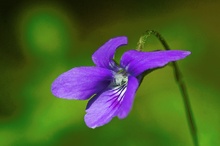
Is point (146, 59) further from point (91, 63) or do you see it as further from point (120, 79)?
point (91, 63)

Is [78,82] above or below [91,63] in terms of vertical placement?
below

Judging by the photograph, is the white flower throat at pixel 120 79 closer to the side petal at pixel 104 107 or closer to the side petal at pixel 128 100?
the side petal at pixel 104 107

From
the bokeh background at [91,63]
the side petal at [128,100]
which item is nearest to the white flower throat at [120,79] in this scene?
the side petal at [128,100]

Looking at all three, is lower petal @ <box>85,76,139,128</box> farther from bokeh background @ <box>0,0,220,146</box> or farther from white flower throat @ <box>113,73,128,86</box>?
bokeh background @ <box>0,0,220,146</box>

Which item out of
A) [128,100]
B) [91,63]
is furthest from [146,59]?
[91,63]

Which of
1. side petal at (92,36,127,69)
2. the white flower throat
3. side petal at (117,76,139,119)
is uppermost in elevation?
side petal at (92,36,127,69)

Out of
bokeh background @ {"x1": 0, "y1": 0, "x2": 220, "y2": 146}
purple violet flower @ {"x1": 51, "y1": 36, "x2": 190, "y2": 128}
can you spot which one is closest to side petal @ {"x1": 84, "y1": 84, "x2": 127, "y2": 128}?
purple violet flower @ {"x1": 51, "y1": 36, "x2": 190, "y2": 128}

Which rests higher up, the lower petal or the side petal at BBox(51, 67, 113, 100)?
the side petal at BBox(51, 67, 113, 100)
